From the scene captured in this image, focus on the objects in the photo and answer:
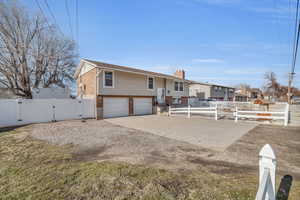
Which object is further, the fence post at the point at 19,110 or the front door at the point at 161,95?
the front door at the point at 161,95

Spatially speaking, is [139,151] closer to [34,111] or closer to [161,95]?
[34,111]

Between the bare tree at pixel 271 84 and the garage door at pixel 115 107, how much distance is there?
5784cm

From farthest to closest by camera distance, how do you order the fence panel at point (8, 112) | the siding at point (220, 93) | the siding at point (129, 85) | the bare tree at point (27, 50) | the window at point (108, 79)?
the siding at point (220, 93) < the bare tree at point (27, 50) < the siding at point (129, 85) < the window at point (108, 79) < the fence panel at point (8, 112)

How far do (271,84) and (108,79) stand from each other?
2354 inches

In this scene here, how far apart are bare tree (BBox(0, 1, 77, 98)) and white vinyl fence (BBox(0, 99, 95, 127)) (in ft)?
27.4

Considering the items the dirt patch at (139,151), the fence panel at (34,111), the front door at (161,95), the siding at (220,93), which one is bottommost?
the dirt patch at (139,151)

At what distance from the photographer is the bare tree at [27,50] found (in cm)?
1472

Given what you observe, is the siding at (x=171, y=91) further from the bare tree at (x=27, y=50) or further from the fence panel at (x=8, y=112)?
the bare tree at (x=27, y=50)

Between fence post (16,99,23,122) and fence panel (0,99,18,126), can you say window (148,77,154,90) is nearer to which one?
fence post (16,99,23,122)

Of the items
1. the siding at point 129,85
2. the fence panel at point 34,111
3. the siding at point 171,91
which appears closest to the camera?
the fence panel at point 34,111

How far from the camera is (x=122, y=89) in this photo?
47.2 ft

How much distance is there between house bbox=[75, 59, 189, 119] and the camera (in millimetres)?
13031

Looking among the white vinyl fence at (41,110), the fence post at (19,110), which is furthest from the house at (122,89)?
the fence post at (19,110)

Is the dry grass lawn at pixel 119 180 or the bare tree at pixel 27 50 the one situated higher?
the bare tree at pixel 27 50
